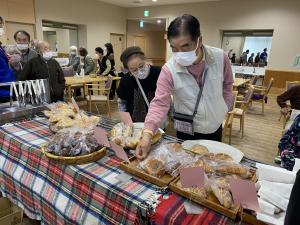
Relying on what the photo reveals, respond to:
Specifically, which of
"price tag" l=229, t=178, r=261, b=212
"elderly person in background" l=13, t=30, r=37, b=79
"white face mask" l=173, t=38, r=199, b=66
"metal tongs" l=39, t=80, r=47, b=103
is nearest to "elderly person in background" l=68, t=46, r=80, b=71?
"elderly person in background" l=13, t=30, r=37, b=79

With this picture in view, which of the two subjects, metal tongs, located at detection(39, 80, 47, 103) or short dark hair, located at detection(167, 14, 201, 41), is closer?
short dark hair, located at detection(167, 14, 201, 41)

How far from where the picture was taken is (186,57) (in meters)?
1.24

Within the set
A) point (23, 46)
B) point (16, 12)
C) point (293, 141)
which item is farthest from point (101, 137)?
point (16, 12)

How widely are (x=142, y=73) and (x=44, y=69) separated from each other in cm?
174

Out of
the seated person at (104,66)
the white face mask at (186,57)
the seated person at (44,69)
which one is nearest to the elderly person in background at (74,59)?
the seated person at (104,66)

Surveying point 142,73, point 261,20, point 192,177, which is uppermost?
point 261,20

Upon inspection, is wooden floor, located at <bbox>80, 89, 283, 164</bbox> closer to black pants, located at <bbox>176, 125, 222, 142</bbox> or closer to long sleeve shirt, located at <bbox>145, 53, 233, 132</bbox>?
black pants, located at <bbox>176, 125, 222, 142</bbox>

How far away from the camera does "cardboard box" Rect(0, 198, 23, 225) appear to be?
4.69ft

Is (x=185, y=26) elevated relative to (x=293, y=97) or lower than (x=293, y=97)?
elevated

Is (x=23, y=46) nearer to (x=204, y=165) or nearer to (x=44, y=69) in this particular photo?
(x=44, y=69)

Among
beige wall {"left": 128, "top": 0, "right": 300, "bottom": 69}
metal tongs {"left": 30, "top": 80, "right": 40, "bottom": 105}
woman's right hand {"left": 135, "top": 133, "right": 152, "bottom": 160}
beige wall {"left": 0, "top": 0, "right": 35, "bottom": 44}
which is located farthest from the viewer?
beige wall {"left": 128, "top": 0, "right": 300, "bottom": 69}

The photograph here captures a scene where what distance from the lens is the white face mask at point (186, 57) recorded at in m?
1.23

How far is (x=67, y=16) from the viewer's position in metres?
7.47

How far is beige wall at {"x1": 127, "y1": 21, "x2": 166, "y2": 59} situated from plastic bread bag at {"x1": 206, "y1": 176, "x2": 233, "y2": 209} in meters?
10.00
